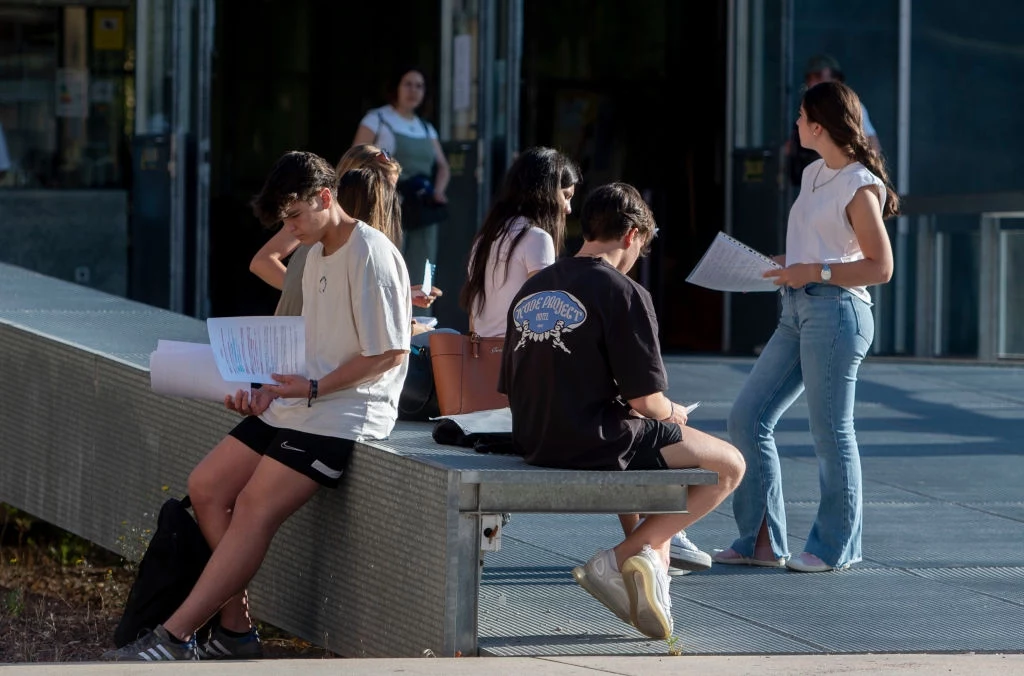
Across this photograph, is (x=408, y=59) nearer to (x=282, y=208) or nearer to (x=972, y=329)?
(x=972, y=329)

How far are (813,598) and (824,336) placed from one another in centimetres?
86

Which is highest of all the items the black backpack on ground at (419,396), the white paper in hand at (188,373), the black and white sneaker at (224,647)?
the white paper in hand at (188,373)

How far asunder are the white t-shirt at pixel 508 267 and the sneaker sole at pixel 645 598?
1.26m

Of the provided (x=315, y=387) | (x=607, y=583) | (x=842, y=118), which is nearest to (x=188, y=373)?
(x=315, y=387)

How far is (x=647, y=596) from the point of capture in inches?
184

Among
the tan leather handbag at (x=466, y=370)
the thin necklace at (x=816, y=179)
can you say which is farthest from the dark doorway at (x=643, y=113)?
the tan leather handbag at (x=466, y=370)

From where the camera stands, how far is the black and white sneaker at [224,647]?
16.5ft

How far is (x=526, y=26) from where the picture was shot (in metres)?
14.0

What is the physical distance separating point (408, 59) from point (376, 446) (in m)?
10.1

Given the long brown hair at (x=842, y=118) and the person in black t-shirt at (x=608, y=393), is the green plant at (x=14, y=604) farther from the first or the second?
the long brown hair at (x=842, y=118)

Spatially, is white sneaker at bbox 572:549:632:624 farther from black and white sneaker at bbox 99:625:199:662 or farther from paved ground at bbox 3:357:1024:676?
black and white sneaker at bbox 99:625:199:662

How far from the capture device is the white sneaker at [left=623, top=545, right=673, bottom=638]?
4.68 metres

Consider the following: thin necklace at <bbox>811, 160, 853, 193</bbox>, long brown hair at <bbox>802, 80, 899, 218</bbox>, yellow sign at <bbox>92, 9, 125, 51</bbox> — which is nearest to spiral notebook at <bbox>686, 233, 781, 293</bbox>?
thin necklace at <bbox>811, 160, 853, 193</bbox>

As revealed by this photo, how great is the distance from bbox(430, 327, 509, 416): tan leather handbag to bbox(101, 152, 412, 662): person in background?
1.90 ft
